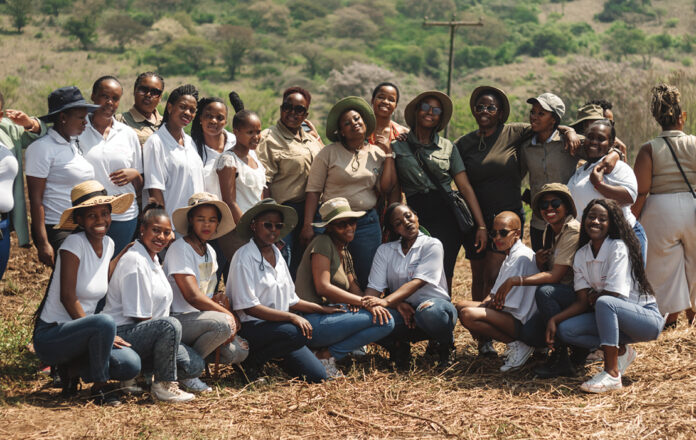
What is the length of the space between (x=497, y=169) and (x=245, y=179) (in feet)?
6.50

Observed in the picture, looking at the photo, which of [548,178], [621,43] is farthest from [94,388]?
[621,43]

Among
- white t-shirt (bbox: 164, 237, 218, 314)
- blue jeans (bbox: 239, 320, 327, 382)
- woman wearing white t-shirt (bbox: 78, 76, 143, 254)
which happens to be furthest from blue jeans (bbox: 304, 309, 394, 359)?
woman wearing white t-shirt (bbox: 78, 76, 143, 254)

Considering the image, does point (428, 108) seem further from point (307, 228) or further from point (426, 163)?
point (307, 228)

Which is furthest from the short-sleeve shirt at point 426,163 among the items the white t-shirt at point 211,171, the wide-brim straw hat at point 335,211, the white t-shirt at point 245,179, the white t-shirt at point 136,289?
the white t-shirt at point 136,289

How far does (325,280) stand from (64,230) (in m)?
1.82

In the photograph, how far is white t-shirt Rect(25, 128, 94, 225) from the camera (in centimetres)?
530

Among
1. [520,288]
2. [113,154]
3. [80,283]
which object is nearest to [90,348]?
[80,283]

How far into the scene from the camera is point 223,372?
578 cm

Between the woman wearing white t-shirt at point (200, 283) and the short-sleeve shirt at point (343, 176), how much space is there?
94 cm

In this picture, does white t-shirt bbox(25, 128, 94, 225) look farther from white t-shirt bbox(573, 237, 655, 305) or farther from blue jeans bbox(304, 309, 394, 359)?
white t-shirt bbox(573, 237, 655, 305)

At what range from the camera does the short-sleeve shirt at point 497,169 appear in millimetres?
6254

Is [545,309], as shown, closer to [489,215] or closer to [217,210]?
[489,215]

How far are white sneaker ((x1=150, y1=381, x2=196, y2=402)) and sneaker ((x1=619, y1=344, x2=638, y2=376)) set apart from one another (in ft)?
9.59

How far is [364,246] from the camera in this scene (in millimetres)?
6148
